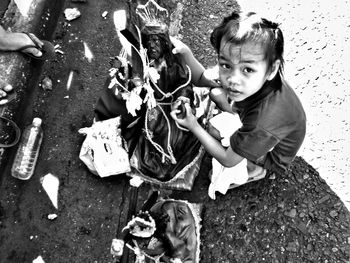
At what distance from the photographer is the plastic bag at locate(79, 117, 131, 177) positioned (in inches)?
106

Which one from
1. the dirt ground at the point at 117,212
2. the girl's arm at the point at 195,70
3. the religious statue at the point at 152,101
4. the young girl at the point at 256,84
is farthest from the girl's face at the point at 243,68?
the dirt ground at the point at 117,212

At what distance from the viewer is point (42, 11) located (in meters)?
3.50

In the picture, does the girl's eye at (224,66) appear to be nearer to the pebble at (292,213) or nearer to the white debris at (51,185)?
the pebble at (292,213)

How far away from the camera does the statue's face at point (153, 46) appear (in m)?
2.50

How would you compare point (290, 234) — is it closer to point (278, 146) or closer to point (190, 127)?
point (278, 146)

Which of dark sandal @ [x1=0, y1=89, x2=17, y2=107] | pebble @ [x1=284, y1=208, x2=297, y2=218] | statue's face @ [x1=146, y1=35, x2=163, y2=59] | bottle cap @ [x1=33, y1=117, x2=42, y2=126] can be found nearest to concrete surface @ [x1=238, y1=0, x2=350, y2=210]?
pebble @ [x1=284, y1=208, x2=297, y2=218]

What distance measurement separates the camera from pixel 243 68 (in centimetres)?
207

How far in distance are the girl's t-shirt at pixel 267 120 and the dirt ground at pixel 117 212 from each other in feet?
2.09

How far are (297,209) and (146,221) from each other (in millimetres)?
966

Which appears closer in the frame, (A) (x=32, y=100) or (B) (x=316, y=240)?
(B) (x=316, y=240)

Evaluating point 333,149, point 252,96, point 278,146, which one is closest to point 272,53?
point 252,96

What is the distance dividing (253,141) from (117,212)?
119 cm

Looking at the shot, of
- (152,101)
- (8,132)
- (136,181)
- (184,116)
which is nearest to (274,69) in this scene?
(184,116)

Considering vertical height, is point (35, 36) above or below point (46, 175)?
above
